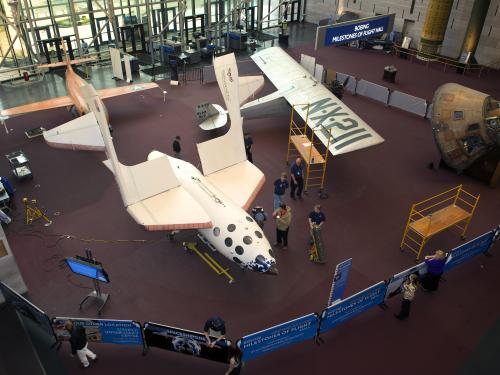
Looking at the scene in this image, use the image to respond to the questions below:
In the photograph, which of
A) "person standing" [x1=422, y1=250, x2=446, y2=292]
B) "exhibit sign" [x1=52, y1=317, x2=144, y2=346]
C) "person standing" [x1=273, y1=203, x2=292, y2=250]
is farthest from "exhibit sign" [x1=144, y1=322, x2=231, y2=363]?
"person standing" [x1=422, y1=250, x2=446, y2=292]

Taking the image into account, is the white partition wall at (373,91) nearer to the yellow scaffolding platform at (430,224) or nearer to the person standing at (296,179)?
the yellow scaffolding platform at (430,224)

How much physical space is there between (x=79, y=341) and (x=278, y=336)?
4739 mm

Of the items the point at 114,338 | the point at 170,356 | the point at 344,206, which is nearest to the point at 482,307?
the point at 344,206

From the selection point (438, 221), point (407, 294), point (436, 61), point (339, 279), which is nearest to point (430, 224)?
point (438, 221)

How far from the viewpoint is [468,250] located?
12.9m

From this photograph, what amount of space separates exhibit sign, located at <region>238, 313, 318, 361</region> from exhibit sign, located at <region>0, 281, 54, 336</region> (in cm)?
490

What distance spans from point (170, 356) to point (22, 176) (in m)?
10.7

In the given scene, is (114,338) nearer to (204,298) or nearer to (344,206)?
(204,298)

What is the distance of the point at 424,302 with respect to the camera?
12422mm

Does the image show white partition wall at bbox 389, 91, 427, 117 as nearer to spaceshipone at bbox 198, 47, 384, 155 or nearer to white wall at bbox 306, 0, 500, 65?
spaceshipone at bbox 198, 47, 384, 155

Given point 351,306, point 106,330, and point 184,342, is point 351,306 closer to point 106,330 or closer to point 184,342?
point 184,342

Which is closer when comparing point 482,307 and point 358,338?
point 358,338

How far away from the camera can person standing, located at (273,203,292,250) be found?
1318 cm

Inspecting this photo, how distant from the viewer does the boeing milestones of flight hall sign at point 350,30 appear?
22.3 meters
